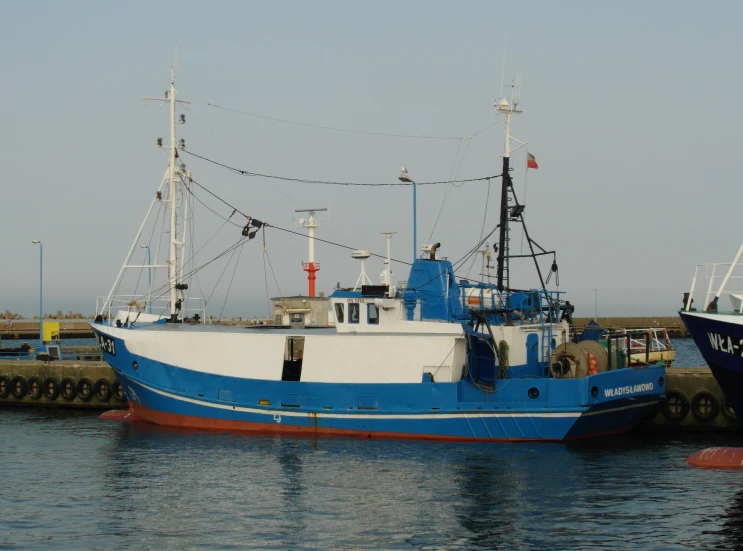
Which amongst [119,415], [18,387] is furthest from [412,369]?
[18,387]

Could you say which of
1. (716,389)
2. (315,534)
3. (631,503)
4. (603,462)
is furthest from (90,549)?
(716,389)

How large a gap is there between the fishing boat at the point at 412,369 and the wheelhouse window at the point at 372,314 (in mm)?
50

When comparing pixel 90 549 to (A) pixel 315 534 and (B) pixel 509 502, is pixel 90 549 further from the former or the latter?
(B) pixel 509 502

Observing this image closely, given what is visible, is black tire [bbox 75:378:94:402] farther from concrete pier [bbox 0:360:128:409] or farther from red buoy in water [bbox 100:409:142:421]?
red buoy in water [bbox 100:409:142:421]

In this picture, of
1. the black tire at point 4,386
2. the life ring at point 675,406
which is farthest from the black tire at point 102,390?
the life ring at point 675,406

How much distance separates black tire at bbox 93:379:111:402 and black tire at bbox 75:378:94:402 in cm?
21

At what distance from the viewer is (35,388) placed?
3412cm

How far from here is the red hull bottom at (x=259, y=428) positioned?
78.7 feet

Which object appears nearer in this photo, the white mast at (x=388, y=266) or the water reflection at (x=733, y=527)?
the water reflection at (x=733, y=527)

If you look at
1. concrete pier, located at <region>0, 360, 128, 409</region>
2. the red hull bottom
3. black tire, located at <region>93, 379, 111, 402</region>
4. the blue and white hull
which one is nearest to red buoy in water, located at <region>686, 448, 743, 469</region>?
A: the blue and white hull

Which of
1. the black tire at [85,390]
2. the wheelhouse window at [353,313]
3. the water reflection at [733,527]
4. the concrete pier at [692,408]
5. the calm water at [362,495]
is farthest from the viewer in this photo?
the black tire at [85,390]

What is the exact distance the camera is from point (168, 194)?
2875 centimetres

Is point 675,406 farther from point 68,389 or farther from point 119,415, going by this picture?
point 68,389

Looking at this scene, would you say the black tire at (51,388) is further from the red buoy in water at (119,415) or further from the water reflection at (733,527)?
the water reflection at (733,527)
